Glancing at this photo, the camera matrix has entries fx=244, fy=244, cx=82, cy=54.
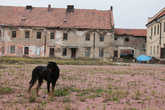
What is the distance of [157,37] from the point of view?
3212 centimetres

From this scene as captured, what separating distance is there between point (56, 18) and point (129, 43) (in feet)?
43.4

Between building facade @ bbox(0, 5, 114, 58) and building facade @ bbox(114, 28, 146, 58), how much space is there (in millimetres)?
4851

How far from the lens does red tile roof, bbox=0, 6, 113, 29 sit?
37500 millimetres

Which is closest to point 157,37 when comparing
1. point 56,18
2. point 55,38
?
point 55,38

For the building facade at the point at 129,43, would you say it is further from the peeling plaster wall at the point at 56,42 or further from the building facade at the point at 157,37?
the peeling plaster wall at the point at 56,42

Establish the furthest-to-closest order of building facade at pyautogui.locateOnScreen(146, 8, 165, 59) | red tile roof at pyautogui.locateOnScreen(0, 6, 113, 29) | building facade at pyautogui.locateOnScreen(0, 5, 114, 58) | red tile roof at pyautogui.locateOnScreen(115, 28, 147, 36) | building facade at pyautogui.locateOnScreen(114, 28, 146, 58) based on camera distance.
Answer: red tile roof at pyautogui.locateOnScreen(115, 28, 147, 36), building facade at pyautogui.locateOnScreen(114, 28, 146, 58), red tile roof at pyautogui.locateOnScreen(0, 6, 113, 29), building facade at pyautogui.locateOnScreen(0, 5, 114, 58), building facade at pyautogui.locateOnScreen(146, 8, 165, 59)

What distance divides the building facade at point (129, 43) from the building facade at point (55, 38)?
4.85m

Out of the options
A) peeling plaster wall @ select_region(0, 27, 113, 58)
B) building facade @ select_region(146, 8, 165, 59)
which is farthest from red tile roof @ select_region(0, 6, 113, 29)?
building facade @ select_region(146, 8, 165, 59)

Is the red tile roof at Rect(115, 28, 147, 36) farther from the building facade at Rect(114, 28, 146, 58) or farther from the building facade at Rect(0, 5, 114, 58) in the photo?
the building facade at Rect(0, 5, 114, 58)

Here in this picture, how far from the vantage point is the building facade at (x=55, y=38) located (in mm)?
37312

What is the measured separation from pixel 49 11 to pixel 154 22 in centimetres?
1692

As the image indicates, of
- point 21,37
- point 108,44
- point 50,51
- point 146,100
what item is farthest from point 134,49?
point 146,100

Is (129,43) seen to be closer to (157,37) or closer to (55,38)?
(157,37)

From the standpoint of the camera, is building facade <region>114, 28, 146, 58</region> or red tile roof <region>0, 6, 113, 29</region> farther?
building facade <region>114, 28, 146, 58</region>
